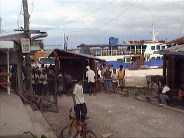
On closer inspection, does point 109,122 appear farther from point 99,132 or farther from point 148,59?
point 148,59

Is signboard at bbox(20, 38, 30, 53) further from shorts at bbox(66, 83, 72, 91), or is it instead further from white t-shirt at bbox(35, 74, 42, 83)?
shorts at bbox(66, 83, 72, 91)

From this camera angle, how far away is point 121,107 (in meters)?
12.8

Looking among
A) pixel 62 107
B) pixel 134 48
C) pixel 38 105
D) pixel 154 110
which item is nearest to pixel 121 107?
pixel 154 110

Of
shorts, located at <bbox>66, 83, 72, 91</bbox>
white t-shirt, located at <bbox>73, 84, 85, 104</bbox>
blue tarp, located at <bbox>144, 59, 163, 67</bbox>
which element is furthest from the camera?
blue tarp, located at <bbox>144, 59, 163, 67</bbox>

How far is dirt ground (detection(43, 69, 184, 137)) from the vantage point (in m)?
8.73

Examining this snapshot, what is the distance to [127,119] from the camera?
10391 millimetres

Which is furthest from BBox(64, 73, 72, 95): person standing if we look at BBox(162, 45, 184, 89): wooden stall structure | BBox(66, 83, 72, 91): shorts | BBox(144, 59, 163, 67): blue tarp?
BBox(144, 59, 163, 67): blue tarp

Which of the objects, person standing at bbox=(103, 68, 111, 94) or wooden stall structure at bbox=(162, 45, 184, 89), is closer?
wooden stall structure at bbox=(162, 45, 184, 89)

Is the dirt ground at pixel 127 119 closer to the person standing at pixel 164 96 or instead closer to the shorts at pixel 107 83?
the person standing at pixel 164 96

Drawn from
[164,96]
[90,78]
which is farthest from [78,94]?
[90,78]

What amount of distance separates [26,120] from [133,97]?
27.0 ft

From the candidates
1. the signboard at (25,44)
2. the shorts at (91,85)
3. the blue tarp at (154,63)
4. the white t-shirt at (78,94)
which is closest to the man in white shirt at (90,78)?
the shorts at (91,85)

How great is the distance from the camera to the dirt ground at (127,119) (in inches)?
344

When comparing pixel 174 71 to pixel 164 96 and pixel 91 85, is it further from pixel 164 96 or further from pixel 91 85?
pixel 91 85
